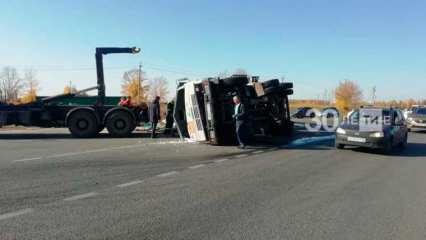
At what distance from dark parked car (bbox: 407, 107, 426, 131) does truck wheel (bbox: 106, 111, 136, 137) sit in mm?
16815

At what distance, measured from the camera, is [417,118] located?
26328 millimetres

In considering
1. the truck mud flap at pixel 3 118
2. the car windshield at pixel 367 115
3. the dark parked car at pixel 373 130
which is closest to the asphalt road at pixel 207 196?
the dark parked car at pixel 373 130

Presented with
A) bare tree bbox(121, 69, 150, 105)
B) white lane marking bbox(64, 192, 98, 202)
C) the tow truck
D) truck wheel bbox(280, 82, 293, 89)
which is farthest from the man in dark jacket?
bare tree bbox(121, 69, 150, 105)

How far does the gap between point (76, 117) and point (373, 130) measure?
11.7 m

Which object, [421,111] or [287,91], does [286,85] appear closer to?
[287,91]

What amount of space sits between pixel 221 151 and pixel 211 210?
718cm

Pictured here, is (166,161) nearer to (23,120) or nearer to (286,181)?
(286,181)

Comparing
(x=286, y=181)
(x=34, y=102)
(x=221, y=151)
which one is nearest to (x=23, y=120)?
(x=34, y=102)

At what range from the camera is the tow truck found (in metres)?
18.8

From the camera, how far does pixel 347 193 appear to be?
25.4 feet

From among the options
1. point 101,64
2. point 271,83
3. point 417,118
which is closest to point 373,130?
point 271,83

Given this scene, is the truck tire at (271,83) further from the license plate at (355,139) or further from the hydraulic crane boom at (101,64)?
the hydraulic crane boom at (101,64)

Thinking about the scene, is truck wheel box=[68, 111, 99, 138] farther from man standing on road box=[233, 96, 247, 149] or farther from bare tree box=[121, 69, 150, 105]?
bare tree box=[121, 69, 150, 105]

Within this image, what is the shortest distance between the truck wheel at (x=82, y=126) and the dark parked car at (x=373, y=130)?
9.89 m
